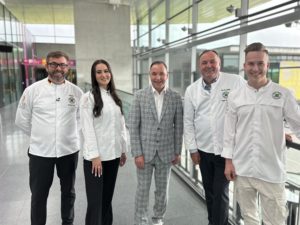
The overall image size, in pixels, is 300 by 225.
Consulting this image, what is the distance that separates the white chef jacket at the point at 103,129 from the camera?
209 cm

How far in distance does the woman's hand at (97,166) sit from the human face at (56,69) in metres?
0.78

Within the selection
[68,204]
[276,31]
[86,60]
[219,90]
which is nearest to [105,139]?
[68,204]

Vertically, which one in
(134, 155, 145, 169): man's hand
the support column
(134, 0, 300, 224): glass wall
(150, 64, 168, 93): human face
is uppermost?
the support column

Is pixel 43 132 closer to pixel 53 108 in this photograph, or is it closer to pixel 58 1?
pixel 53 108

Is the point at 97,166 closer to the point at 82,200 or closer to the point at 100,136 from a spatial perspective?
the point at 100,136

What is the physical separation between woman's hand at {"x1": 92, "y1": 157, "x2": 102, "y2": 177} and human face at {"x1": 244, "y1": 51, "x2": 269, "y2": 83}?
1.30 m

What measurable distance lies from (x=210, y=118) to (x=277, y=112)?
682 millimetres

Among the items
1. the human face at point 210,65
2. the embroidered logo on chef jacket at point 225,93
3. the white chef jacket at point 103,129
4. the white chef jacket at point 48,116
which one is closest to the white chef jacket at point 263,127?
the embroidered logo on chef jacket at point 225,93

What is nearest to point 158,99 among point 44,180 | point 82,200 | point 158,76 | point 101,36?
point 158,76

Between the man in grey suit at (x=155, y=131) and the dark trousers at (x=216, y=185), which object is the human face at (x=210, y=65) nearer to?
the man in grey suit at (x=155, y=131)

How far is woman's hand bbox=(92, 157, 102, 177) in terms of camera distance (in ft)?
6.89

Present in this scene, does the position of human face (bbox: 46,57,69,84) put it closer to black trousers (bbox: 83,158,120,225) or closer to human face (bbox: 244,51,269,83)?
black trousers (bbox: 83,158,120,225)

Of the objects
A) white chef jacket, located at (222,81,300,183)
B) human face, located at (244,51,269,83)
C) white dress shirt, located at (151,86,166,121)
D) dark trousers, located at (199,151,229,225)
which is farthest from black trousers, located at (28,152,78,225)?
human face, located at (244,51,269,83)

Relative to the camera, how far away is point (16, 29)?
629 inches
